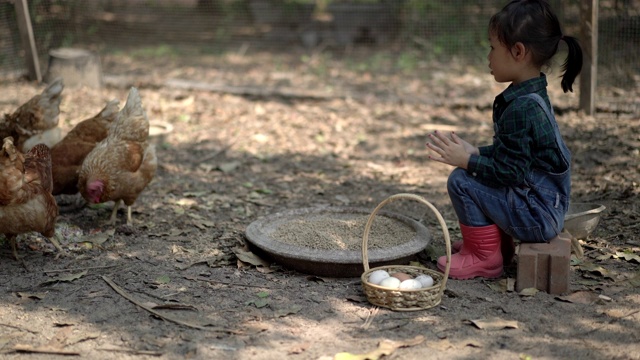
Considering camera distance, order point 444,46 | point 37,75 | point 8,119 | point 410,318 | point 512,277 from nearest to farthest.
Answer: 1. point 410,318
2. point 512,277
3. point 8,119
4. point 37,75
5. point 444,46

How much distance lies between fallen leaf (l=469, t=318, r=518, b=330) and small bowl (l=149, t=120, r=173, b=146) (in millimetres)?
4510

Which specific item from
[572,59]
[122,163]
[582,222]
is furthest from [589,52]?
[122,163]

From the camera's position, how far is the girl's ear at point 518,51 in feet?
11.4

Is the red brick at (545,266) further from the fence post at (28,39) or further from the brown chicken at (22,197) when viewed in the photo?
the fence post at (28,39)

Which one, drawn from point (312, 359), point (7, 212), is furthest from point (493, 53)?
point (7, 212)

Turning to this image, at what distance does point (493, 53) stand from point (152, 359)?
2385 mm

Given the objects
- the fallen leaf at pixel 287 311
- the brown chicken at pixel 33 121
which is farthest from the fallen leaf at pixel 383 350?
the brown chicken at pixel 33 121

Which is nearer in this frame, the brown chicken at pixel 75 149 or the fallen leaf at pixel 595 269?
the fallen leaf at pixel 595 269

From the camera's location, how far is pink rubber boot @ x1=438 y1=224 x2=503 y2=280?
373 centimetres

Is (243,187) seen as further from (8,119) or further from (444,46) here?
(444,46)

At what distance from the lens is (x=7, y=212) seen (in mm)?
3893

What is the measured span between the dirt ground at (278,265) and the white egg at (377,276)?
6.2 inches

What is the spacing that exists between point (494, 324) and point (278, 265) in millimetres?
1384

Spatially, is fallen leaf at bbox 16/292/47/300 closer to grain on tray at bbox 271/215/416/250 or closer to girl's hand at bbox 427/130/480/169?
grain on tray at bbox 271/215/416/250
